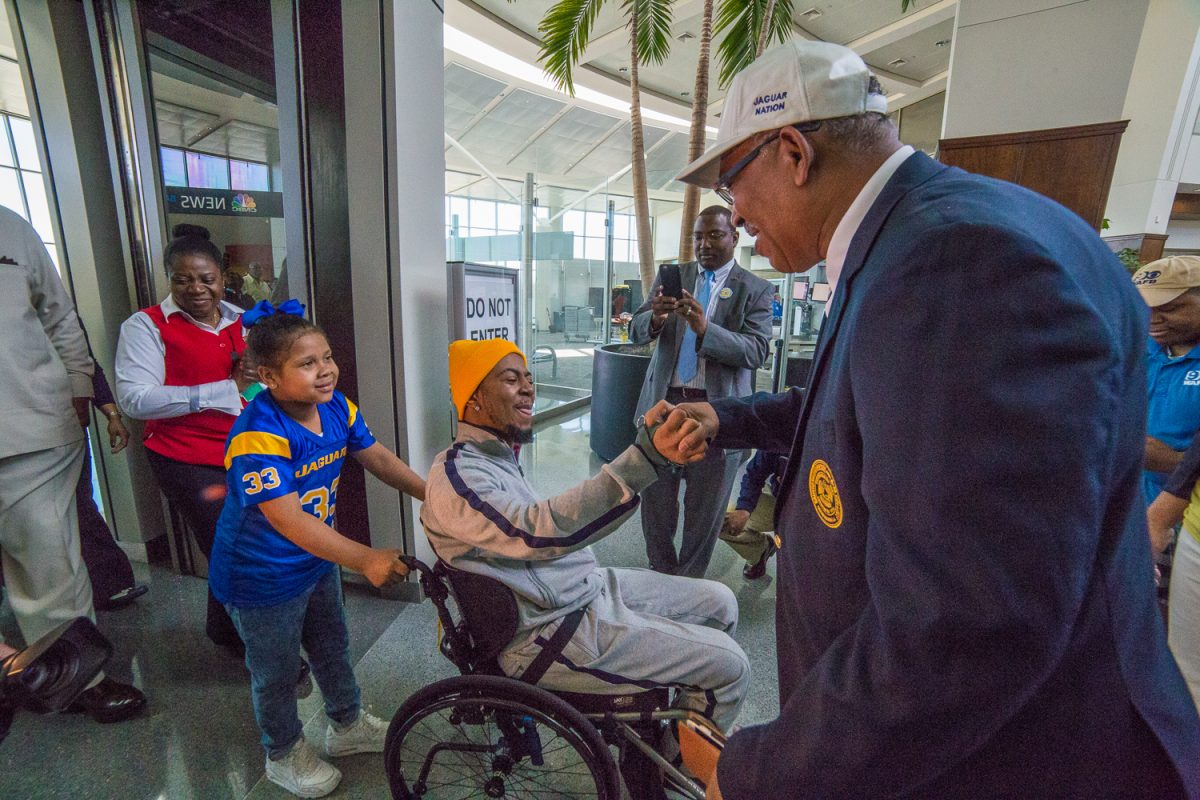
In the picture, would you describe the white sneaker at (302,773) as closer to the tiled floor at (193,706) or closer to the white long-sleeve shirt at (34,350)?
the tiled floor at (193,706)

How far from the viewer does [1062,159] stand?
4.30 metres

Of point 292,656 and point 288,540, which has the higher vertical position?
point 288,540

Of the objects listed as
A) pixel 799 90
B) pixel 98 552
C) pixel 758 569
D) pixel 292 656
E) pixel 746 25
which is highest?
pixel 746 25

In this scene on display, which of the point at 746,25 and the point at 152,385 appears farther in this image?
the point at 746,25

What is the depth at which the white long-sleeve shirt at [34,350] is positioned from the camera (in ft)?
5.66

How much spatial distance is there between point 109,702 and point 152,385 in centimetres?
115

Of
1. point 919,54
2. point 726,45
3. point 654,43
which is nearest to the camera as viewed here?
point 726,45

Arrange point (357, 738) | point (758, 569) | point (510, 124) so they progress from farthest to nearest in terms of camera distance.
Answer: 1. point (510, 124)
2. point (758, 569)
3. point (357, 738)

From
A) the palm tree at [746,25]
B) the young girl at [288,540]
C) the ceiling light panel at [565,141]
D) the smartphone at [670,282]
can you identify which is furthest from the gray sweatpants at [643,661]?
the ceiling light panel at [565,141]

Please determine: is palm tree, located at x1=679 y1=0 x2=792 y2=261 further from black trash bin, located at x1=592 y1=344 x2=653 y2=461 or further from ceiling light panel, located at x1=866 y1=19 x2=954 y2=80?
ceiling light panel, located at x1=866 y1=19 x2=954 y2=80

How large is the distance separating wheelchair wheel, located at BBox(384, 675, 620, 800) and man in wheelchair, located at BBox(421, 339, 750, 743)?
0.28ft

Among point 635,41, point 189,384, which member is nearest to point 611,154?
point 635,41

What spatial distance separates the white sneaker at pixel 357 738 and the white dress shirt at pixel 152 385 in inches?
50.9

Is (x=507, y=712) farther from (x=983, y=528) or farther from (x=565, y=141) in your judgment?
(x=565, y=141)
